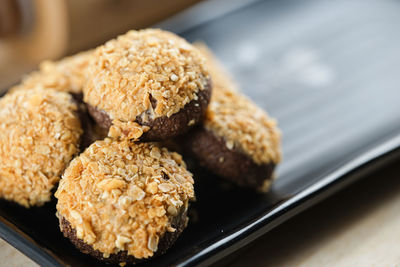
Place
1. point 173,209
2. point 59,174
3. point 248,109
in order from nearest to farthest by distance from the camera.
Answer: point 173,209 → point 59,174 → point 248,109

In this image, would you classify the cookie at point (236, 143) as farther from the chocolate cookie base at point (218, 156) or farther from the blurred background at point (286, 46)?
the blurred background at point (286, 46)

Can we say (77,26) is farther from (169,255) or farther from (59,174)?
(169,255)

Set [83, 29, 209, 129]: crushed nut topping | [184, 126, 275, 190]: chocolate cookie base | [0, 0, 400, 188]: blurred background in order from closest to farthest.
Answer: [83, 29, 209, 129]: crushed nut topping, [184, 126, 275, 190]: chocolate cookie base, [0, 0, 400, 188]: blurred background

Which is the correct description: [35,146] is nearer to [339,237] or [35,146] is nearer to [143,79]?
[143,79]

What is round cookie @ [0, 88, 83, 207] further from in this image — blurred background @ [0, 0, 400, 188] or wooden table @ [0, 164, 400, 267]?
blurred background @ [0, 0, 400, 188]

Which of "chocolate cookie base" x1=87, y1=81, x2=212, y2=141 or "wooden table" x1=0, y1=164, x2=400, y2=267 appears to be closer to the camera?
"chocolate cookie base" x1=87, y1=81, x2=212, y2=141

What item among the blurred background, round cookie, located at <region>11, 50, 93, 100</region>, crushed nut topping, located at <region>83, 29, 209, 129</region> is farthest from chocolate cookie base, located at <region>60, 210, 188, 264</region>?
the blurred background

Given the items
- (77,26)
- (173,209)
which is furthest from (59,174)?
(77,26)
